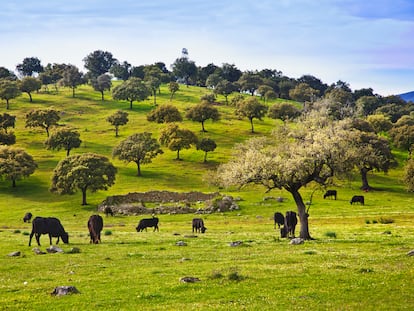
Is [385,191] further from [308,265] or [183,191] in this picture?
[308,265]

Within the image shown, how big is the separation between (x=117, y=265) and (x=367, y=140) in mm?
84834

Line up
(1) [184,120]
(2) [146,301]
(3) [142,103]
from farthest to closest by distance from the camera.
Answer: (3) [142,103] → (1) [184,120] → (2) [146,301]

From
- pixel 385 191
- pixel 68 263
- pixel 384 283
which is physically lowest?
pixel 385 191

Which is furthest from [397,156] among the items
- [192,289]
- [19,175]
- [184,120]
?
[192,289]

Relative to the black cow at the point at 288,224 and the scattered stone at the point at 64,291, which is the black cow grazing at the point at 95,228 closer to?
the black cow at the point at 288,224

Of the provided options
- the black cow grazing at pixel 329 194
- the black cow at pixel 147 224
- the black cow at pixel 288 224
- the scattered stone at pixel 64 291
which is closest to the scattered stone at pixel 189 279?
the scattered stone at pixel 64 291

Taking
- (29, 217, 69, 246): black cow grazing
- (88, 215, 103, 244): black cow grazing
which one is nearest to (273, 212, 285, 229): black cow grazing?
(88, 215, 103, 244): black cow grazing

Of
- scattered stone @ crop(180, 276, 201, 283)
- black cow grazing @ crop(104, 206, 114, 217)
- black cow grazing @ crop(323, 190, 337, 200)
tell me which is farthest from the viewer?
black cow grazing @ crop(323, 190, 337, 200)

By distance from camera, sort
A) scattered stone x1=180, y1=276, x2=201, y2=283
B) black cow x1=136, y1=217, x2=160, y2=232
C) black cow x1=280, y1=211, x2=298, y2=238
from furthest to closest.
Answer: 1. black cow x1=136, y1=217, x2=160, y2=232
2. black cow x1=280, y1=211, x2=298, y2=238
3. scattered stone x1=180, y1=276, x2=201, y2=283

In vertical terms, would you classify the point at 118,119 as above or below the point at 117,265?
above

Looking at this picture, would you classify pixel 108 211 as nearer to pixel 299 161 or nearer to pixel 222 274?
pixel 299 161

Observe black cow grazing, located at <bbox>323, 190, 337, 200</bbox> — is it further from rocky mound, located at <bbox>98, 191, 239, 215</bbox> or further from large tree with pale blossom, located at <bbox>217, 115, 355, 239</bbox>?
large tree with pale blossom, located at <bbox>217, 115, 355, 239</bbox>

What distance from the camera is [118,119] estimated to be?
446 feet

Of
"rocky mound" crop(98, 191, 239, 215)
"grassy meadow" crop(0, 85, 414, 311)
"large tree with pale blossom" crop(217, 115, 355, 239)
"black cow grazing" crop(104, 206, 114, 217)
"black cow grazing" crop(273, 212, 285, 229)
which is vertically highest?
"large tree with pale blossom" crop(217, 115, 355, 239)
